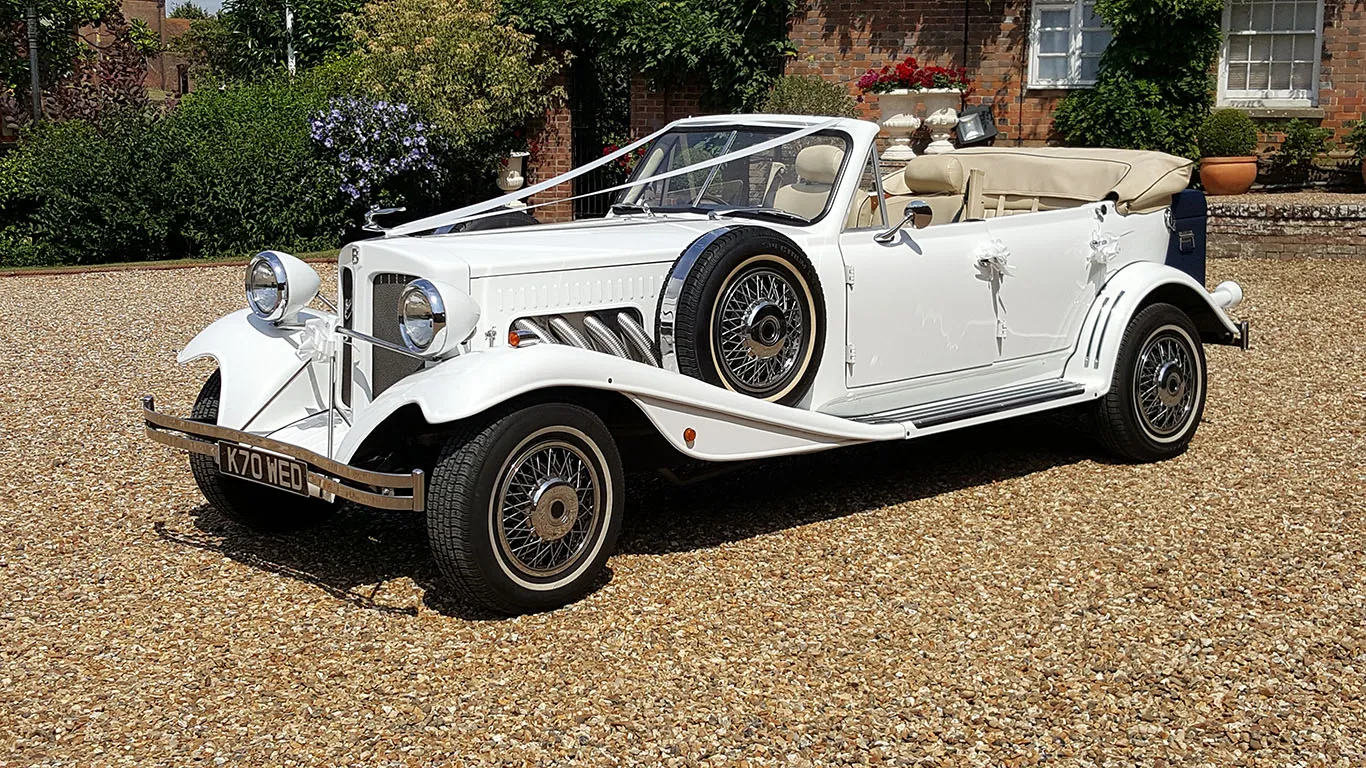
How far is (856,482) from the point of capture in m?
6.34

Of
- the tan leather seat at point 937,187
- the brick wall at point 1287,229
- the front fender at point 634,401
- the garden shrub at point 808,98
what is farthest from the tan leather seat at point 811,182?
the garden shrub at point 808,98

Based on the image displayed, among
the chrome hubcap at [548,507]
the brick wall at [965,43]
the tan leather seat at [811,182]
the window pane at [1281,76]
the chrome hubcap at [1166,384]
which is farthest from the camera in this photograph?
the brick wall at [965,43]

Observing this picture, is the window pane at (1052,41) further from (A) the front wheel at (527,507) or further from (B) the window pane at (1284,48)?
(A) the front wheel at (527,507)

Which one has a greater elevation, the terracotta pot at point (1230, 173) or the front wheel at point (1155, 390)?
the terracotta pot at point (1230, 173)

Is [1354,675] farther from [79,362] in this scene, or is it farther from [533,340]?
[79,362]

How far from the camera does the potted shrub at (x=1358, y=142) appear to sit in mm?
15789

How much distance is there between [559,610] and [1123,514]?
2511 millimetres

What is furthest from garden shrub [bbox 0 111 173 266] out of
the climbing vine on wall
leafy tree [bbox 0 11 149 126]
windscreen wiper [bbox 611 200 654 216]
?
the climbing vine on wall

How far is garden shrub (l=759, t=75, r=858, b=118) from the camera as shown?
53.5 feet

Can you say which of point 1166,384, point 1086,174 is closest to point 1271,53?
point 1086,174

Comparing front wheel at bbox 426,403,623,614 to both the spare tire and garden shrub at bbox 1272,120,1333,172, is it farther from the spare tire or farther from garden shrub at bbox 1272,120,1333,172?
garden shrub at bbox 1272,120,1333,172

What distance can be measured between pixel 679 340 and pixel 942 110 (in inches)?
505

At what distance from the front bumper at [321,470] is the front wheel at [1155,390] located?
11.3ft

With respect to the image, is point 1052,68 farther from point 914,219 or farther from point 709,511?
point 709,511
